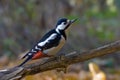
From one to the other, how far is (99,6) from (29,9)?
10.7 ft

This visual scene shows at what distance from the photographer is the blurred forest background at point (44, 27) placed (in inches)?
420

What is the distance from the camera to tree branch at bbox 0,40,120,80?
4676 millimetres

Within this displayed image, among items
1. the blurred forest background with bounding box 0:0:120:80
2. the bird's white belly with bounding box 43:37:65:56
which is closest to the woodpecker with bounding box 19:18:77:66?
the bird's white belly with bounding box 43:37:65:56

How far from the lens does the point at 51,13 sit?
11875mm

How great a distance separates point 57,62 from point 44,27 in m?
6.68

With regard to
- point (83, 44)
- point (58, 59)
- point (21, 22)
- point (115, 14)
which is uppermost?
point (115, 14)

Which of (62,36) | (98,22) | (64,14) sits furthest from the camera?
(98,22)

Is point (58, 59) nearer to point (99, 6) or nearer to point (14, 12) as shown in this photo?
point (14, 12)

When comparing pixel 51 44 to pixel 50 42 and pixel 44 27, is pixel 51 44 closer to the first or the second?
pixel 50 42

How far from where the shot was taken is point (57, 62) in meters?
4.78

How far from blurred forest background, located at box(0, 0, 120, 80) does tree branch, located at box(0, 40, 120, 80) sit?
17.0 feet

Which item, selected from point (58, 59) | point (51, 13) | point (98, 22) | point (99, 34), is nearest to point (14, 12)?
point (51, 13)

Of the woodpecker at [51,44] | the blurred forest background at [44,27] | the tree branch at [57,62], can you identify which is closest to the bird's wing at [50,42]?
the woodpecker at [51,44]

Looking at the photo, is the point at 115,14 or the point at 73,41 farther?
the point at 115,14
